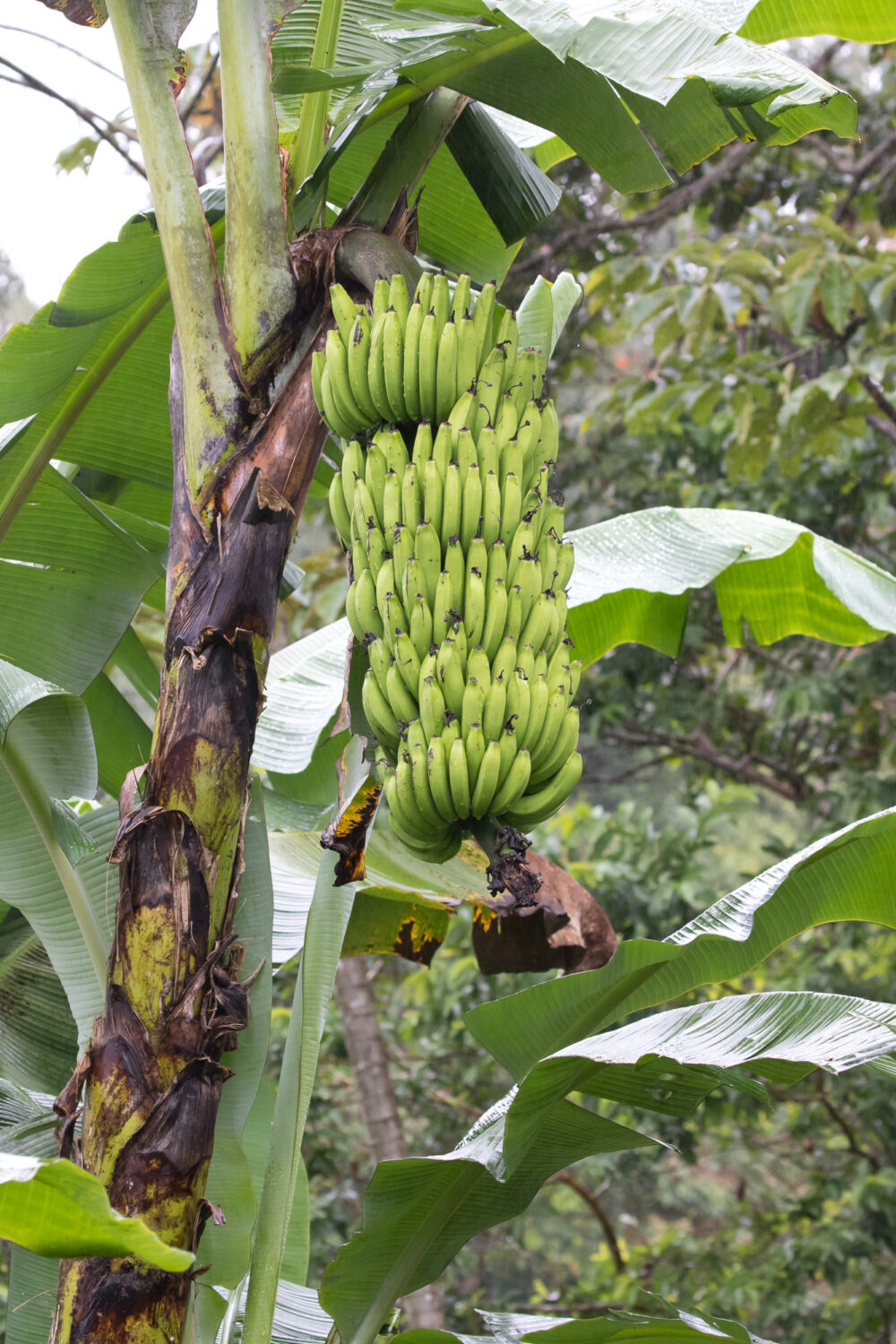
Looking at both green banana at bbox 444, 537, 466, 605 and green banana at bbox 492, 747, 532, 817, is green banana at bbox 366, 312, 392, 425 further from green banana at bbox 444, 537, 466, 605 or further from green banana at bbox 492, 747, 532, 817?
green banana at bbox 492, 747, 532, 817

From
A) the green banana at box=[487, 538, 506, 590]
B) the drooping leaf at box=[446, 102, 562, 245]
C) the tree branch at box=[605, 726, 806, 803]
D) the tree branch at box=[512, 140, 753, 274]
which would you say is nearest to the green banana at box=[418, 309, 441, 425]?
the green banana at box=[487, 538, 506, 590]

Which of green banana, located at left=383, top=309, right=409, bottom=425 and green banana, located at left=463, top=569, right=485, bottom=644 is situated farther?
green banana, located at left=383, top=309, right=409, bottom=425

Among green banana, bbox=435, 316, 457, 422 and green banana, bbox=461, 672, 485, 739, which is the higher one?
green banana, bbox=435, 316, 457, 422

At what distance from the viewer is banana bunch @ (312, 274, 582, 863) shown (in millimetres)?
1074

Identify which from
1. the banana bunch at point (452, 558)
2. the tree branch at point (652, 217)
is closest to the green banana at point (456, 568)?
the banana bunch at point (452, 558)

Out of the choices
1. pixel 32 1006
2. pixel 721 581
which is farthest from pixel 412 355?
pixel 32 1006

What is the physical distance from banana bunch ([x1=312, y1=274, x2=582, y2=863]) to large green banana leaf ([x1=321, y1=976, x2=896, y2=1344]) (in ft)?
1.04

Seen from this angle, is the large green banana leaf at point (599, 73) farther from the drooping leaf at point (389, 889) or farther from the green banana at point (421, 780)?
the drooping leaf at point (389, 889)

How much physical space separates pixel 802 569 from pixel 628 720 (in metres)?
3.36

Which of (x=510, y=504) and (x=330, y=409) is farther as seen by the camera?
(x=330, y=409)

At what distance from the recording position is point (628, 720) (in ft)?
17.7

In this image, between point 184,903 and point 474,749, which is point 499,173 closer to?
point 474,749

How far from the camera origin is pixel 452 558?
1125 mm

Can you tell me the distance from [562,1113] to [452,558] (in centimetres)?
69
